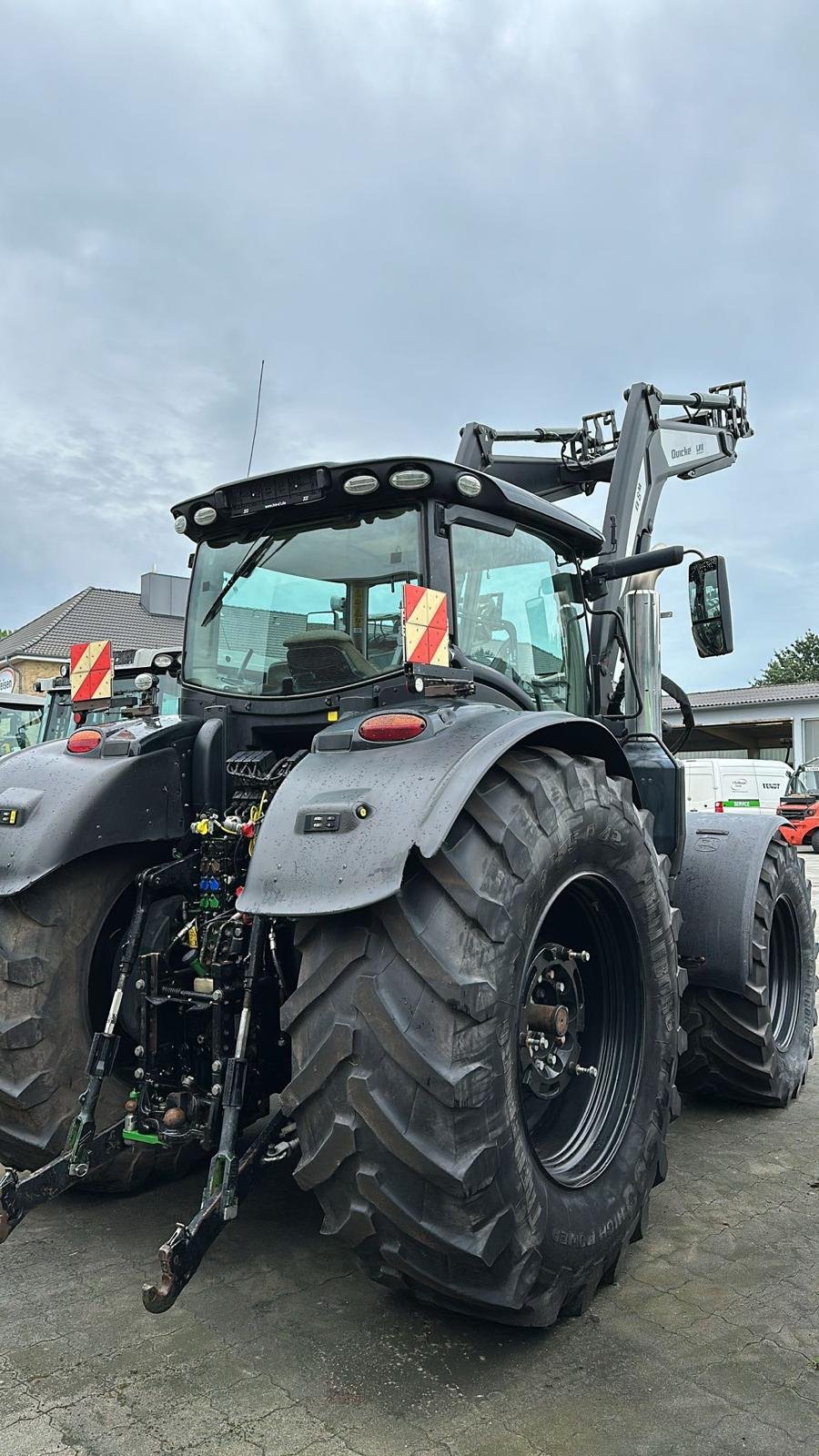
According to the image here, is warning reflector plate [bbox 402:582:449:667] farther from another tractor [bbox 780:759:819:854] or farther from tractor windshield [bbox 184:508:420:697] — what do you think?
another tractor [bbox 780:759:819:854]

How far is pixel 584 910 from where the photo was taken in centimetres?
363

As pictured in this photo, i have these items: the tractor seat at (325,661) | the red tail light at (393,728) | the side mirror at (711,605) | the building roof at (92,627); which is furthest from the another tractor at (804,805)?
the red tail light at (393,728)

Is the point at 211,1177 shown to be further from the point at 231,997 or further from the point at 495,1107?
the point at 495,1107

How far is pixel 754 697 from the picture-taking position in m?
39.2

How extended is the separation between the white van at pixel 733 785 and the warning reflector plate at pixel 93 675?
23.5 meters

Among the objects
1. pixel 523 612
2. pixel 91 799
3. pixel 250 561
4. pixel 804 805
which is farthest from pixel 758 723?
pixel 91 799

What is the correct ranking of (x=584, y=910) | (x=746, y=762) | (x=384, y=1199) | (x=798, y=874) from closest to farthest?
(x=384, y=1199)
(x=584, y=910)
(x=798, y=874)
(x=746, y=762)

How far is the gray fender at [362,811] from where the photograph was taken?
2.60 metres

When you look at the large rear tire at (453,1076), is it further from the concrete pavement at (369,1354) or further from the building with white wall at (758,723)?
the building with white wall at (758,723)

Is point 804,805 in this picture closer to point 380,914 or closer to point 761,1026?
point 761,1026

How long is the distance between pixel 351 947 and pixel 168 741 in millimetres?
1397

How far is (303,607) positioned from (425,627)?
83cm

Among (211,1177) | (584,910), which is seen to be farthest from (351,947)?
(584,910)

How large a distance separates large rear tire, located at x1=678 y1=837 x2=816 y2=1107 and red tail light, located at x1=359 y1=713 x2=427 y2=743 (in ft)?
8.49
